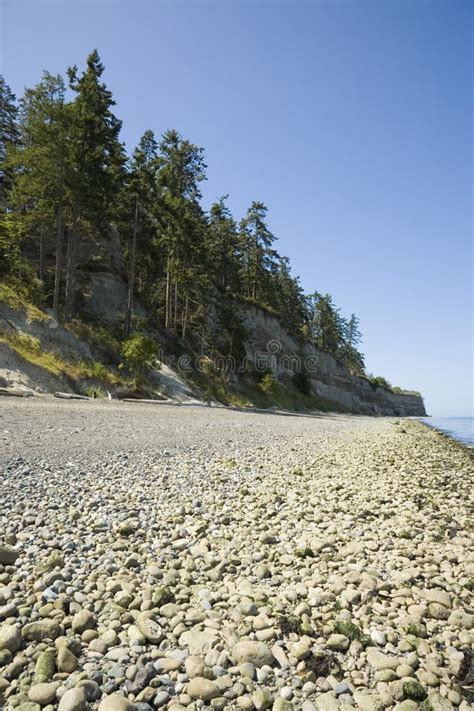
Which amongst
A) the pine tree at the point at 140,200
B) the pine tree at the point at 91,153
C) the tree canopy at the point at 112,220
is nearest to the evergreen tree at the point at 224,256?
the tree canopy at the point at 112,220

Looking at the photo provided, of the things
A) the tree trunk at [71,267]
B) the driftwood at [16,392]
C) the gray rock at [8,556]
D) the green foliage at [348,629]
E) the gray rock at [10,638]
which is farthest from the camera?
the tree trunk at [71,267]

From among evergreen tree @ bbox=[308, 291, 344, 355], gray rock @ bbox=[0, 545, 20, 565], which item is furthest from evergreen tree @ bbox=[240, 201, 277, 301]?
gray rock @ bbox=[0, 545, 20, 565]

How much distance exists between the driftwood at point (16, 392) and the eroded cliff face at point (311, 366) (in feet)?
91.3

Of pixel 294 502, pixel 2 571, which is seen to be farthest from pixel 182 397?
pixel 2 571

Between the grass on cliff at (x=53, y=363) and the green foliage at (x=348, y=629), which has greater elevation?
the grass on cliff at (x=53, y=363)

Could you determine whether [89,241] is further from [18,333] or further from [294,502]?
[294,502]

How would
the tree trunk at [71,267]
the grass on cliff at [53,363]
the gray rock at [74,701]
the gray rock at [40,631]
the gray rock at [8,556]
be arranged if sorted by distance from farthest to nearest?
1. the tree trunk at [71,267]
2. the grass on cliff at [53,363]
3. the gray rock at [8,556]
4. the gray rock at [40,631]
5. the gray rock at [74,701]

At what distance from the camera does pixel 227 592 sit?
395cm

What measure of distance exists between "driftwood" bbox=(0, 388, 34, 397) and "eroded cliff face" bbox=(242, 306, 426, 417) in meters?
27.8

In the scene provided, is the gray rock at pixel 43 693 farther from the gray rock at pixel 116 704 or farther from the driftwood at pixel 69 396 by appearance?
the driftwood at pixel 69 396

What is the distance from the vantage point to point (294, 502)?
21.9 feet

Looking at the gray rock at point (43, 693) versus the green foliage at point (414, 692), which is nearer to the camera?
the gray rock at point (43, 693)

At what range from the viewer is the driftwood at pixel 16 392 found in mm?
17531

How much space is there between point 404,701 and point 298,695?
2.45 ft
